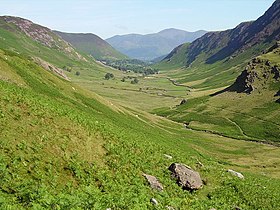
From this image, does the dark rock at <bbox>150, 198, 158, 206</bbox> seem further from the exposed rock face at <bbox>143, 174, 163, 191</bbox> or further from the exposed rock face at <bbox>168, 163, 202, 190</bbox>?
the exposed rock face at <bbox>168, 163, 202, 190</bbox>

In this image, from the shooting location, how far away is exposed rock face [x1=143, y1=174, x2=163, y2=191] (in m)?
36.2

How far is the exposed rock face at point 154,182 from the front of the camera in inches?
1424

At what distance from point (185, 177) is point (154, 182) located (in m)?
5.14

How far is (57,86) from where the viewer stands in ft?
294

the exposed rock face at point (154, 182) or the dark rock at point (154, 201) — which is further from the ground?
the dark rock at point (154, 201)

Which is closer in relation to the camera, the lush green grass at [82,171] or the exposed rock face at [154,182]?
the lush green grass at [82,171]

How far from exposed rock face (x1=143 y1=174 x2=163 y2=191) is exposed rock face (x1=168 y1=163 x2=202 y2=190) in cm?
333

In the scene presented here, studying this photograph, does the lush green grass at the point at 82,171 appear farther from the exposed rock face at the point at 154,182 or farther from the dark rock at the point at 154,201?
the exposed rock face at the point at 154,182

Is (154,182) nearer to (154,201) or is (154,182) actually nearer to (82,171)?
(154,201)

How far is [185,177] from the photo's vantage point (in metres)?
40.4

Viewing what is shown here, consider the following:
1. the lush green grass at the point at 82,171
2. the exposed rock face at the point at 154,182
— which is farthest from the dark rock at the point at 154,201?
the exposed rock face at the point at 154,182

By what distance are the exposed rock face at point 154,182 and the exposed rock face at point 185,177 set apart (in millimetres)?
3332

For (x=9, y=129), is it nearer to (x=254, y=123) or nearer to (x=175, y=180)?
(x=175, y=180)

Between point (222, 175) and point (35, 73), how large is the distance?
194 ft
